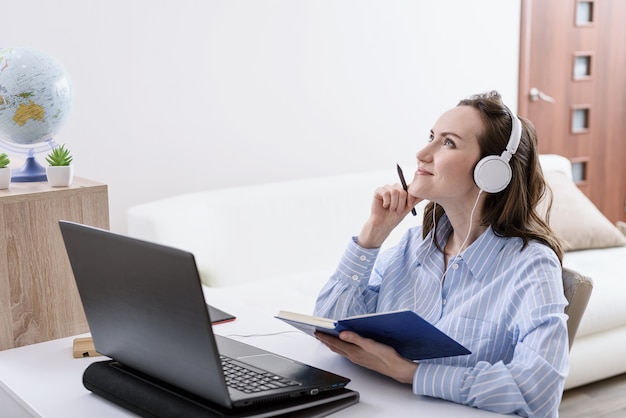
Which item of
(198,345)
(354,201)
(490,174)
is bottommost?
(354,201)

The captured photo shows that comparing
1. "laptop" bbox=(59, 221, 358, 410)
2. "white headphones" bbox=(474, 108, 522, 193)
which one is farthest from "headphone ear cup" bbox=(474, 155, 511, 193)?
"laptop" bbox=(59, 221, 358, 410)

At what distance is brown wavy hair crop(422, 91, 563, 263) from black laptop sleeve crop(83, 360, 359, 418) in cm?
51

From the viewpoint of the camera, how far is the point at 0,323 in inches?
63.6

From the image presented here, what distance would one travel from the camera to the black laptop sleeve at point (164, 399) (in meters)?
1.21

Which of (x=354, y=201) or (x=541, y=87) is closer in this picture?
(x=354, y=201)

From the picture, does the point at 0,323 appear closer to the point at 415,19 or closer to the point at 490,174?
the point at 490,174

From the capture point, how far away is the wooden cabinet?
5.28ft

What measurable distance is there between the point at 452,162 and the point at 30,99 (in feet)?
2.84

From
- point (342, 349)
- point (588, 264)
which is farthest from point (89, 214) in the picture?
point (588, 264)

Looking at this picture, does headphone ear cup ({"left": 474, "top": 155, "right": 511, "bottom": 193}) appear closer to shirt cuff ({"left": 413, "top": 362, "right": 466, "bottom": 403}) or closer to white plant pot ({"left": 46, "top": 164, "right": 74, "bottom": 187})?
shirt cuff ({"left": 413, "top": 362, "right": 466, "bottom": 403})

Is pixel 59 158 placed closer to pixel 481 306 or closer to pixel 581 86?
pixel 481 306

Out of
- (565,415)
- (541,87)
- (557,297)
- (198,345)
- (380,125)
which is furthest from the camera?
(541,87)

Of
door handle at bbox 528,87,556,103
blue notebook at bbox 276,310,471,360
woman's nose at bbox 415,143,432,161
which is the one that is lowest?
blue notebook at bbox 276,310,471,360

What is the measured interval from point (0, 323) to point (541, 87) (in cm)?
337
